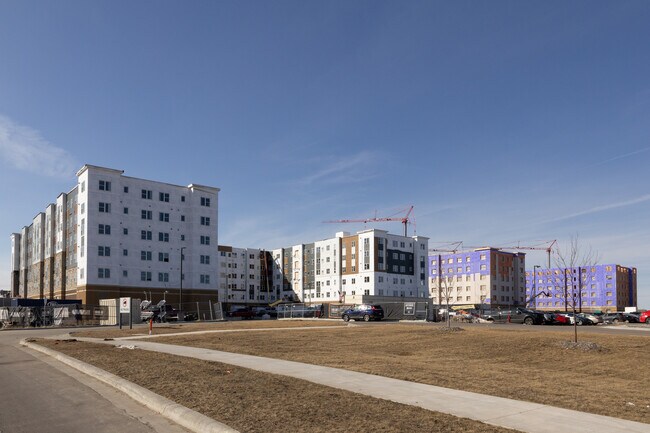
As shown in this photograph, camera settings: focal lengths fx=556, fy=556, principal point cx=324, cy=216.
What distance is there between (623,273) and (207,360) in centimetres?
18242

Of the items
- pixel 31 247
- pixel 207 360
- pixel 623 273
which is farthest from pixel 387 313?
pixel 623 273

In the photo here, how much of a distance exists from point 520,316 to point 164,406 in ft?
137

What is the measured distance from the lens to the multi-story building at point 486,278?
15725 cm

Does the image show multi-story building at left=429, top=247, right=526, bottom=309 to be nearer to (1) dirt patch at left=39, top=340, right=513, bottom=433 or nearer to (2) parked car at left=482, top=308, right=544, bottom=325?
(2) parked car at left=482, top=308, right=544, bottom=325

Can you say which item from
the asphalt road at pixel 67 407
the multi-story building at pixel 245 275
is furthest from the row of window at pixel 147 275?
the asphalt road at pixel 67 407

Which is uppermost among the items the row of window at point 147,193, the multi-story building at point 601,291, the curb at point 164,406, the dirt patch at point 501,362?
the row of window at point 147,193

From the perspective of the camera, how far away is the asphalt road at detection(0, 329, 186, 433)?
337 inches

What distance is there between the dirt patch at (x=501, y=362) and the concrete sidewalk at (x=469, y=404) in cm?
65

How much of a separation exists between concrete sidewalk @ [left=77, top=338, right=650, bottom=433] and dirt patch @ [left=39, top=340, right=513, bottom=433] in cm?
49

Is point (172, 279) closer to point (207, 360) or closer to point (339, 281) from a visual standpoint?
point (339, 281)

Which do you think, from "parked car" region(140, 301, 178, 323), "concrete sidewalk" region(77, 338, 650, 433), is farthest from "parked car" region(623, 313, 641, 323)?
"concrete sidewalk" region(77, 338, 650, 433)

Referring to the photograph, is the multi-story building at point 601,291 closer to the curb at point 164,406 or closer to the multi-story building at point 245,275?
the multi-story building at point 245,275

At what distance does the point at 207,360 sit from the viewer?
16562mm

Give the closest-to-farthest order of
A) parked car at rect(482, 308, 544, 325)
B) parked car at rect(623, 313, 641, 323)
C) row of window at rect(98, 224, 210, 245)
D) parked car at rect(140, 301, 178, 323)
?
parked car at rect(482, 308, 544, 325) → parked car at rect(140, 301, 178, 323) → parked car at rect(623, 313, 641, 323) → row of window at rect(98, 224, 210, 245)
